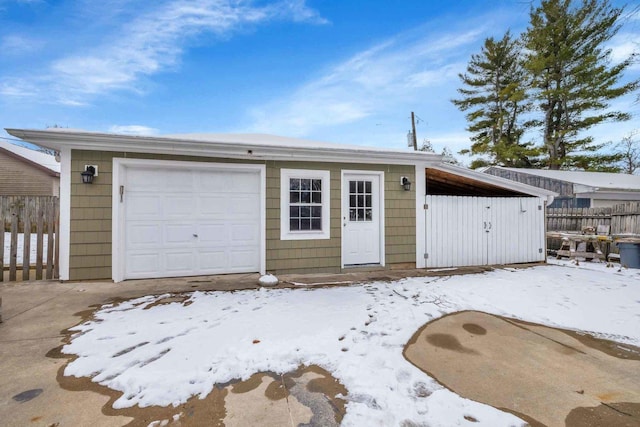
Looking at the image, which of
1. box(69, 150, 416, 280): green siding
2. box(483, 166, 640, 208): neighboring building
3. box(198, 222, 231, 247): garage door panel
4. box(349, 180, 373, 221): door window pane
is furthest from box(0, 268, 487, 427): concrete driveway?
box(483, 166, 640, 208): neighboring building

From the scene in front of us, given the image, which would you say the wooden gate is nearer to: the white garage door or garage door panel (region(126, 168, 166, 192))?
the white garage door

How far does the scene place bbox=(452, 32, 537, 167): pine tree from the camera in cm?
1925

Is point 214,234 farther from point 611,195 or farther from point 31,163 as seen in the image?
point 611,195

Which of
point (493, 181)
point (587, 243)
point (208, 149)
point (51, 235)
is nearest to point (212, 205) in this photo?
point (208, 149)

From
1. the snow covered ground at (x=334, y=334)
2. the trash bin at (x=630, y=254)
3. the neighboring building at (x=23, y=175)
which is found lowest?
the snow covered ground at (x=334, y=334)

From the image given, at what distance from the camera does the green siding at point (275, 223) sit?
184 inches

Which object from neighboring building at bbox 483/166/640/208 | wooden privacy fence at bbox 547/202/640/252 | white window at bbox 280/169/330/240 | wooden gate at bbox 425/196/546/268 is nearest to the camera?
white window at bbox 280/169/330/240

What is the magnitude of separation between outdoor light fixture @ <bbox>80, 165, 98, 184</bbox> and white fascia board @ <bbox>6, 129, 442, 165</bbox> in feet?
1.02

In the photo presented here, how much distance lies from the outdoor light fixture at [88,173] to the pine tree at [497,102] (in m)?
21.3

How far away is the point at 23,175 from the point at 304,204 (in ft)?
49.3

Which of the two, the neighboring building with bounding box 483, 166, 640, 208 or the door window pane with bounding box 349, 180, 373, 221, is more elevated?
the neighboring building with bounding box 483, 166, 640, 208

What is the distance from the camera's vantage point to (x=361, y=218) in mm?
5953

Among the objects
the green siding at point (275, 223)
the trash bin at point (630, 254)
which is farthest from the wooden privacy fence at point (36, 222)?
the trash bin at point (630, 254)

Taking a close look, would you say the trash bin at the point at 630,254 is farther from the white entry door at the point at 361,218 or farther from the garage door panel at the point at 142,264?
the garage door panel at the point at 142,264
